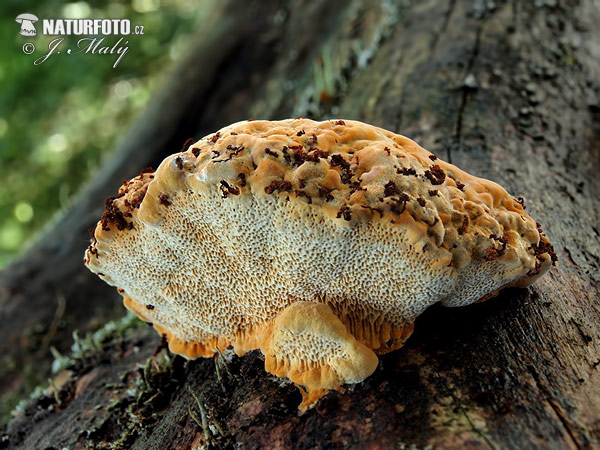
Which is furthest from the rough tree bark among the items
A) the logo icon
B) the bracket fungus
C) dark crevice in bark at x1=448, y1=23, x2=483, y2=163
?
the logo icon

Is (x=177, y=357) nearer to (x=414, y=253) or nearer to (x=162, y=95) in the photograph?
(x=414, y=253)

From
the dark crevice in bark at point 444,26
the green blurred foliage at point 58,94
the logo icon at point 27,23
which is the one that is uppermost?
the logo icon at point 27,23

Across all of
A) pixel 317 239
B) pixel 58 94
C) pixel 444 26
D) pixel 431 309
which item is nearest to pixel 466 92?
pixel 444 26

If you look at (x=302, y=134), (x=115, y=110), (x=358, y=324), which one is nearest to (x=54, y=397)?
(x=358, y=324)

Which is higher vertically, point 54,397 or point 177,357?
point 177,357

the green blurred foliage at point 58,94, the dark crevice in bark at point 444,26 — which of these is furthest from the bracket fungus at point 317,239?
the green blurred foliage at point 58,94

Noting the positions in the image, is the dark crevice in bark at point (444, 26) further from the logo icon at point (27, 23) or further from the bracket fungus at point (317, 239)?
the logo icon at point (27, 23)
